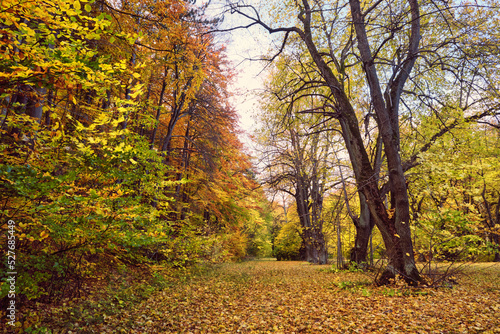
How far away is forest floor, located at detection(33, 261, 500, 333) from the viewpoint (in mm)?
3664

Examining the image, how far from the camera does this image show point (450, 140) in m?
6.43

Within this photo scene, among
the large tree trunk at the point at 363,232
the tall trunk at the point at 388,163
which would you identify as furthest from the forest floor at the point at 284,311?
the large tree trunk at the point at 363,232

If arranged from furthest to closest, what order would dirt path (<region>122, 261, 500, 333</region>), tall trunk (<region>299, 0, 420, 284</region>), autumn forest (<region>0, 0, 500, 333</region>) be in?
tall trunk (<region>299, 0, 420, 284</region>), dirt path (<region>122, 261, 500, 333</region>), autumn forest (<region>0, 0, 500, 333</region>)

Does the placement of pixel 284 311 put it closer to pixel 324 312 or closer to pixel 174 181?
pixel 324 312

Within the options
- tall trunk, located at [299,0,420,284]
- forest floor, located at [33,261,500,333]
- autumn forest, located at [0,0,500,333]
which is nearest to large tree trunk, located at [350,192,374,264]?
autumn forest, located at [0,0,500,333]

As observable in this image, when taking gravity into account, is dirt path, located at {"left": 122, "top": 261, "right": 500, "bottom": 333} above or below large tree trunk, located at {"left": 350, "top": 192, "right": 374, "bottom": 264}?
below

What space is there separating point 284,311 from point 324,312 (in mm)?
728

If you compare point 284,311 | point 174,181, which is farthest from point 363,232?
point 174,181

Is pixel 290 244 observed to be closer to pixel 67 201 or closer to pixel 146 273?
pixel 146 273

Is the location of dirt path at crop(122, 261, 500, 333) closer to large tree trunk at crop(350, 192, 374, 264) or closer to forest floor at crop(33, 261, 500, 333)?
forest floor at crop(33, 261, 500, 333)

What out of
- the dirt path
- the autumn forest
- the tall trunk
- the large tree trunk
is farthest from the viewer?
the large tree trunk

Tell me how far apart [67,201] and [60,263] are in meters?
1.60

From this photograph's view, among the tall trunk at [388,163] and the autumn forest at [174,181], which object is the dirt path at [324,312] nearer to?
the autumn forest at [174,181]

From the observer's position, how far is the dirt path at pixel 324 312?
12.0ft
